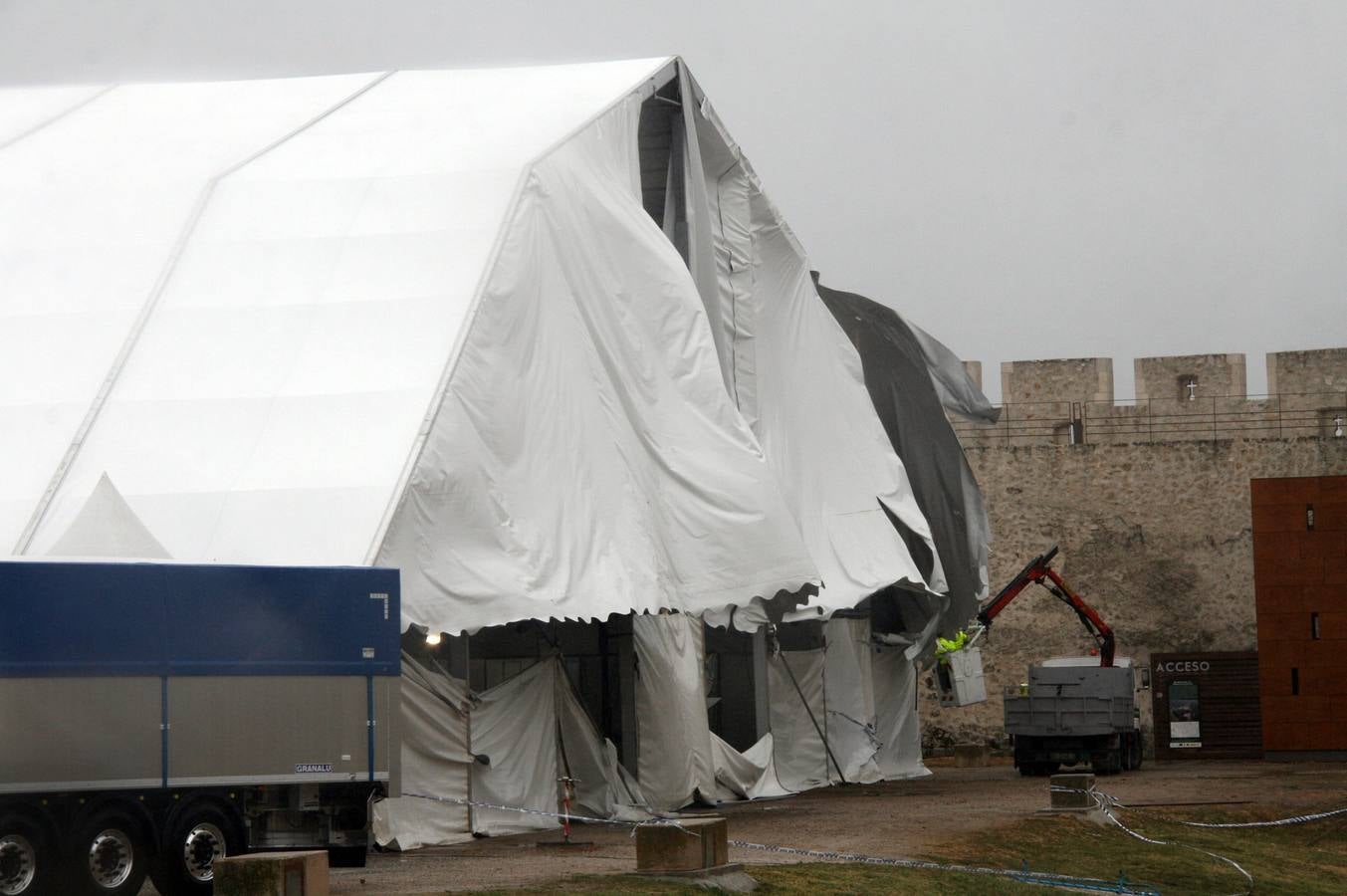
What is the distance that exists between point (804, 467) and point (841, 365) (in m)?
2.44

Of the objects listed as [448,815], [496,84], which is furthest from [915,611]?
[448,815]

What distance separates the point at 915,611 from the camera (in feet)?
93.6

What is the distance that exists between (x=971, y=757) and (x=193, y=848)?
78.3 feet

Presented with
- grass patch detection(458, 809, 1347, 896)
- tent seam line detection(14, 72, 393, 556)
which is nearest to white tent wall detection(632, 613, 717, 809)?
grass patch detection(458, 809, 1347, 896)

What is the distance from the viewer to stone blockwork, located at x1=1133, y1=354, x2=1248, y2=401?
125 ft

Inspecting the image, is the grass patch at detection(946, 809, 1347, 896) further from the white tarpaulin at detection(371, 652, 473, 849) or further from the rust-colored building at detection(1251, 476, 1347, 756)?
the rust-colored building at detection(1251, 476, 1347, 756)

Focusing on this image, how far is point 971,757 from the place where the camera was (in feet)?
112

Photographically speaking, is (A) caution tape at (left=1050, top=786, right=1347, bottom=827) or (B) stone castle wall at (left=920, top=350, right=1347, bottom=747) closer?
(A) caution tape at (left=1050, top=786, right=1347, bottom=827)

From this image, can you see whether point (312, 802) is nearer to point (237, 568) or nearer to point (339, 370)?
point (237, 568)

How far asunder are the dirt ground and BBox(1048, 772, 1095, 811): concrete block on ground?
41 cm

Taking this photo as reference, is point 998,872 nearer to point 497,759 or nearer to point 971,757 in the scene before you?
point 497,759

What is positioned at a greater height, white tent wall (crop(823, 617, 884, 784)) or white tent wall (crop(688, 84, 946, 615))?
white tent wall (crop(688, 84, 946, 615))

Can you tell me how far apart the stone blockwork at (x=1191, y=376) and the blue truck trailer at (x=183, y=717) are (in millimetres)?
27668

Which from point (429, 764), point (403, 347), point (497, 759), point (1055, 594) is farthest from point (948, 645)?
point (403, 347)
